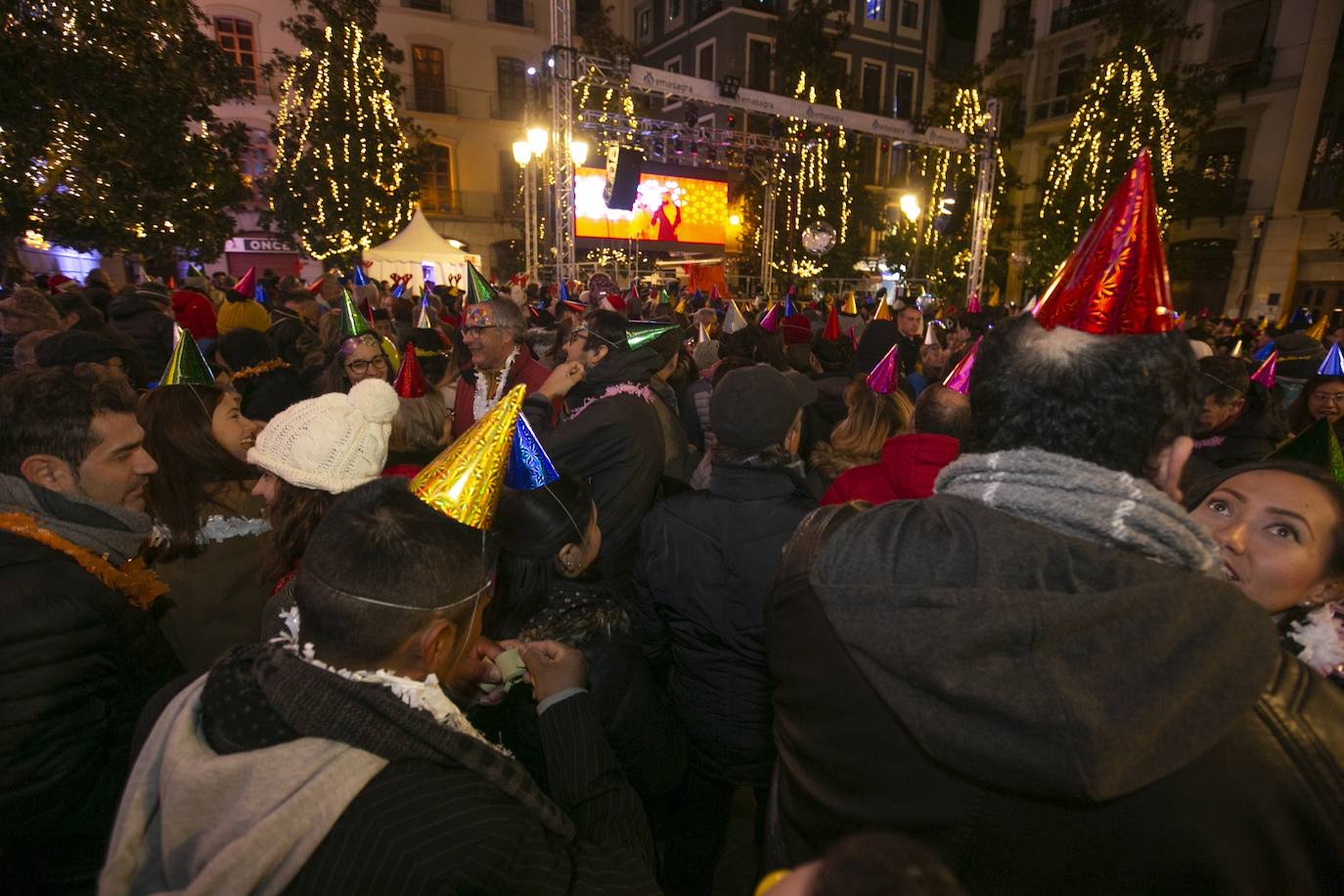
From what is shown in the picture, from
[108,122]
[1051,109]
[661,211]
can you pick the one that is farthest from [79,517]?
[1051,109]

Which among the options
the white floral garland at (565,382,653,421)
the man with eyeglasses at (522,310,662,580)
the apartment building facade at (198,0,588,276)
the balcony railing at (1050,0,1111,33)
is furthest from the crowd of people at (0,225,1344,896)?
the balcony railing at (1050,0,1111,33)

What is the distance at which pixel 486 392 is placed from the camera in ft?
15.2

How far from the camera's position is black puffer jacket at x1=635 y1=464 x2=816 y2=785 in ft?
7.34

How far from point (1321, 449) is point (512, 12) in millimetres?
33365

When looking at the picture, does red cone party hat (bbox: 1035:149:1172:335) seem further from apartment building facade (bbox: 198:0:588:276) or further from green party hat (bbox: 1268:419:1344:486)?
apartment building facade (bbox: 198:0:588:276)

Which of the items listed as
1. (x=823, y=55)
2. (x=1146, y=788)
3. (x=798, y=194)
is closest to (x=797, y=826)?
(x=1146, y=788)

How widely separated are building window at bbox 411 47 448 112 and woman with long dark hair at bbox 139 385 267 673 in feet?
98.2

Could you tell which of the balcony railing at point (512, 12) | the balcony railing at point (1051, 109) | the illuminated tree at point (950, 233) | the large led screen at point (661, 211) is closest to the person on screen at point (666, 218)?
the large led screen at point (661, 211)

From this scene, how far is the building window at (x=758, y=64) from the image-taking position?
92.3ft

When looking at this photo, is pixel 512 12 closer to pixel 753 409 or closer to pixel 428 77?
pixel 428 77

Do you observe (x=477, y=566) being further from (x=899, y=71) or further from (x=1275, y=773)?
(x=899, y=71)

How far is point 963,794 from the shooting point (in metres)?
0.95

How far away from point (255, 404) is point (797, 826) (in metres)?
3.92

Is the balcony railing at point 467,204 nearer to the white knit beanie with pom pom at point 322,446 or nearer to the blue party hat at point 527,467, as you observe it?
the white knit beanie with pom pom at point 322,446
